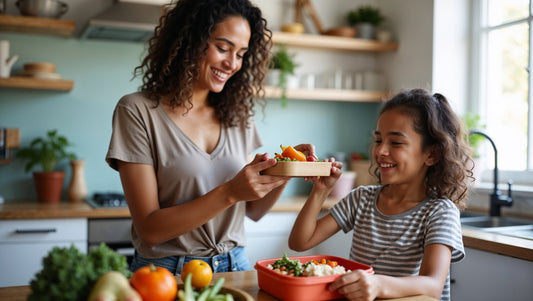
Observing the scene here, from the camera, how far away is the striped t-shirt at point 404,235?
1490 millimetres

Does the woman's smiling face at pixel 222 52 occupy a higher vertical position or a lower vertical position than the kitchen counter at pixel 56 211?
higher

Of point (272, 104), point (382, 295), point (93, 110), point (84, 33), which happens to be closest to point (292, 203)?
point (272, 104)

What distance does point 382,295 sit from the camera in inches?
49.3

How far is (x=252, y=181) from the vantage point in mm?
1488

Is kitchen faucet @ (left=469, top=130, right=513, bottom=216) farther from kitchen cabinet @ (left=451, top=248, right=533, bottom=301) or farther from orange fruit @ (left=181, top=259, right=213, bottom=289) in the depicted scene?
orange fruit @ (left=181, top=259, right=213, bottom=289)

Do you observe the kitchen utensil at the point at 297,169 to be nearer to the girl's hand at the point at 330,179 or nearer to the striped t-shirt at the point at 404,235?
the girl's hand at the point at 330,179

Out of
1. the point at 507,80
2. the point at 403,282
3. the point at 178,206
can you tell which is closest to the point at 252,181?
the point at 178,206

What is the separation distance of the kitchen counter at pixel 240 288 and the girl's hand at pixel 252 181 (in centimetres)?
22

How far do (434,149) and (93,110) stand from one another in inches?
95.7

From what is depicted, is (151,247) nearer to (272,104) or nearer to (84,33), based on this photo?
(84,33)

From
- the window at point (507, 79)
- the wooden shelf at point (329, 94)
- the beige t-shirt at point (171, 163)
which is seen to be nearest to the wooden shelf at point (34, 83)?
the wooden shelf at point (329, 94)

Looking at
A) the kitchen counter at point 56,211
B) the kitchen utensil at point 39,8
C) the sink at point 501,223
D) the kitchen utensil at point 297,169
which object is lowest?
the sink at point 501,223

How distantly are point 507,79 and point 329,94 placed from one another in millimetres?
1140

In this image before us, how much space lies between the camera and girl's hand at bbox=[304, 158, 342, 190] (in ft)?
5.31
